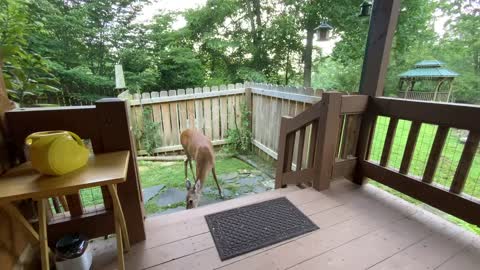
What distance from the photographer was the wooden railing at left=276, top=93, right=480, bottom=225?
4.88 feet

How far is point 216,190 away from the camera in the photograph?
127 inches

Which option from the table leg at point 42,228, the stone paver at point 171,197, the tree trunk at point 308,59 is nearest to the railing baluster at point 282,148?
the stone paver at point 171,197

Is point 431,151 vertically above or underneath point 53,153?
underneath

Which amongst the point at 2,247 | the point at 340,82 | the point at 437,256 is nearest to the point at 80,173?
the point at 2,247

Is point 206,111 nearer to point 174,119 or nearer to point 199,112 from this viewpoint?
point 199,112

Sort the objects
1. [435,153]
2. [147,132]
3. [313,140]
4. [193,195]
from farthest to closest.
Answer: [147,132]
[193,195]
[313,140]
[435,153]

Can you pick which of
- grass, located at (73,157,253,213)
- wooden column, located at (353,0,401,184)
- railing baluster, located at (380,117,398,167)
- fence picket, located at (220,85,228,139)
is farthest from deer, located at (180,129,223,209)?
railing baluster, located at (380,117,398,167)

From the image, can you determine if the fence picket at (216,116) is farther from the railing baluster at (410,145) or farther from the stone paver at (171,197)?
the railing baluster at (410,145)

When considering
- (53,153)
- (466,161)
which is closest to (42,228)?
(53,153)

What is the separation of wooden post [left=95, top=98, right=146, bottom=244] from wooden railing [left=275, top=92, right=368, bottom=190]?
1447 millimetres

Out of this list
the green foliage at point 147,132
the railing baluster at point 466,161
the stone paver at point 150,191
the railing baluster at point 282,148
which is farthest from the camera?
the green foliage at point 147,132

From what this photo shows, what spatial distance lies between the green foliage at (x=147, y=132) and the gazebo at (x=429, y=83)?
4658 mm

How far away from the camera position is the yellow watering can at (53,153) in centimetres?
95

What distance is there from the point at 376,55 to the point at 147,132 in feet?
12.9
